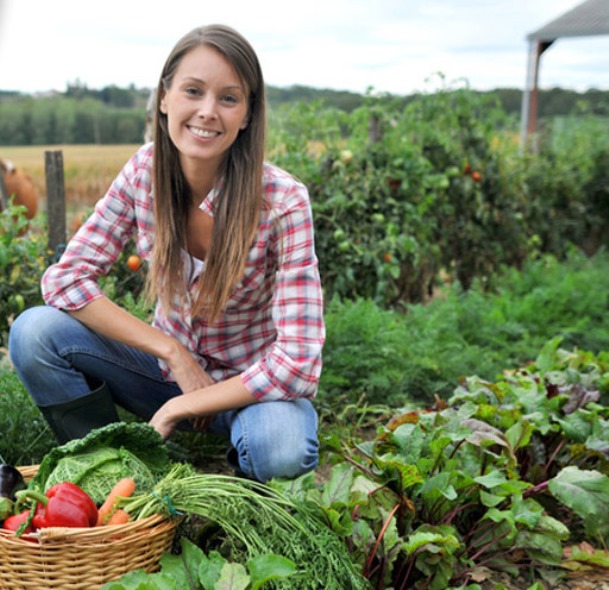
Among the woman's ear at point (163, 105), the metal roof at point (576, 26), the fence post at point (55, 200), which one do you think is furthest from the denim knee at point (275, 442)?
the metal roof at point (576, 26)

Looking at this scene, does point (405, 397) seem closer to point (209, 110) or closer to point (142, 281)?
point (142, 281)

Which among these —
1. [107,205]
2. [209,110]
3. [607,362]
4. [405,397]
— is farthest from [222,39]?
[607,362]

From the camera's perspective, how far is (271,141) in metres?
4.79

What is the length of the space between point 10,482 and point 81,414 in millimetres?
399

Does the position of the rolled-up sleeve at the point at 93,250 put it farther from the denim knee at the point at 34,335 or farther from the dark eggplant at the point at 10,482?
the dark eggplant at the point at 10,482

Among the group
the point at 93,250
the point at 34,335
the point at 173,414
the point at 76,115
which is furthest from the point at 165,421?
the point at 76,115

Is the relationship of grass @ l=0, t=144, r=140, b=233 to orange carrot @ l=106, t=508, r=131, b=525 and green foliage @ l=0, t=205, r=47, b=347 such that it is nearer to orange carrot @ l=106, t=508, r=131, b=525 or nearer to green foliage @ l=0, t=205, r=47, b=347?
green foliage @ l=0, t=205, r=47, b=347

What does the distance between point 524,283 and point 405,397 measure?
2.38 metres

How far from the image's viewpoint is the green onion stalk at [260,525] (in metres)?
1.97

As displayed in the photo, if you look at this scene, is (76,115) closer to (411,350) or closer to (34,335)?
(411,350)

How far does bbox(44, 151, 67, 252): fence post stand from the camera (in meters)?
3.89

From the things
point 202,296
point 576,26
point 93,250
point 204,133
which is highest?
point 576,26

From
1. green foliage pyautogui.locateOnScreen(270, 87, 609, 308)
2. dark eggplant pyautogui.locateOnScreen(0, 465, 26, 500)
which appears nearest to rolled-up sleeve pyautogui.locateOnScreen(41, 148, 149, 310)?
dark eggplant pyautogui.locateOnScreen(0, 465, 26, 500)

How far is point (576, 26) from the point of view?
30.7ft
